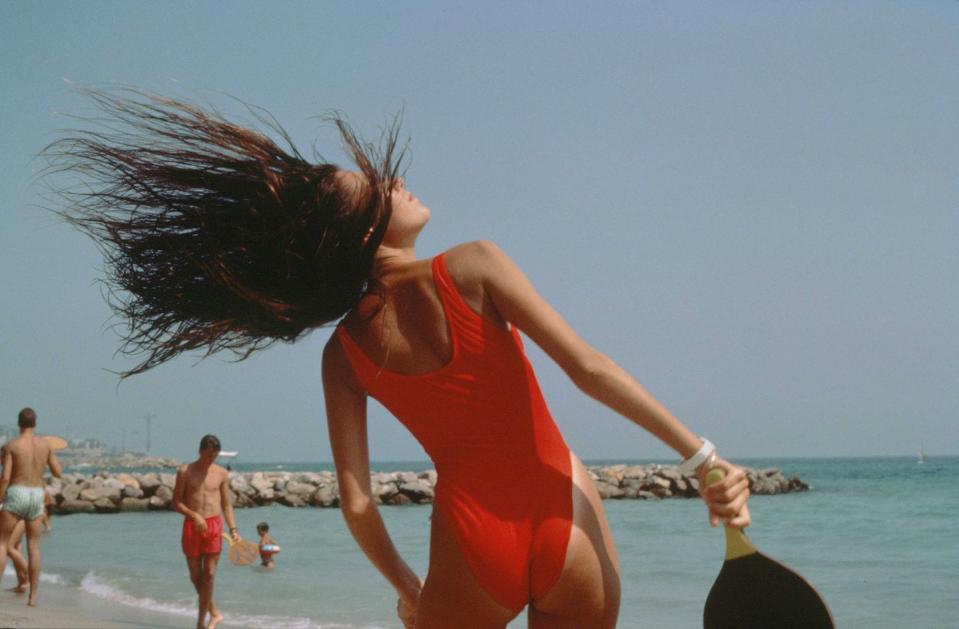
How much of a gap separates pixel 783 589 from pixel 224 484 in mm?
7662

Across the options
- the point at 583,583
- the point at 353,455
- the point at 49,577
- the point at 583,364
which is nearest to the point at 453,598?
the point at 583,583

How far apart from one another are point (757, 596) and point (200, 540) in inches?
293

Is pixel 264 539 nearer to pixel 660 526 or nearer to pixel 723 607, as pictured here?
pixel 660 526

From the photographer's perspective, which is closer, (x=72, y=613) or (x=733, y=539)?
(x=733, y=539)

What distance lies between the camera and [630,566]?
14.1 m

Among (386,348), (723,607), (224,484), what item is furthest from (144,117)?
(224,484)

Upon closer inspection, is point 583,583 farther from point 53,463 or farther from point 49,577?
point 49,577

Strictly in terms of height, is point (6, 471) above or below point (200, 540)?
above

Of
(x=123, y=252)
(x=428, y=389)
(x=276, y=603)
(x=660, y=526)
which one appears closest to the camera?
(x=428, y=389)

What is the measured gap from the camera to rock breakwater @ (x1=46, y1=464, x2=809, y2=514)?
1143 inches

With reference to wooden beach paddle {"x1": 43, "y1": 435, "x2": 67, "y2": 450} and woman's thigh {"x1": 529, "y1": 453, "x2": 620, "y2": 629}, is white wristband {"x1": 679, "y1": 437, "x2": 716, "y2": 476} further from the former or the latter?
wooden beach paddle {"x1": 43, "y1": 435, "x2": 67, "y2": 450}

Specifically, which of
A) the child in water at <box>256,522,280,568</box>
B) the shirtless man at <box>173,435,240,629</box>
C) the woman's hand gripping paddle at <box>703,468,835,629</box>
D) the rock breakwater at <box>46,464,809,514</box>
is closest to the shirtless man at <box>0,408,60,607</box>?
the shirtless man at <box>173,435,240,629</box>

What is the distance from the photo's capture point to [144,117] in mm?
2271

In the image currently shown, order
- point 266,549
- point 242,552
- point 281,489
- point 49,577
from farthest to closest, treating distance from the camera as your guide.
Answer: point 281,489
point 266,549
point 49,577
point 242,552
